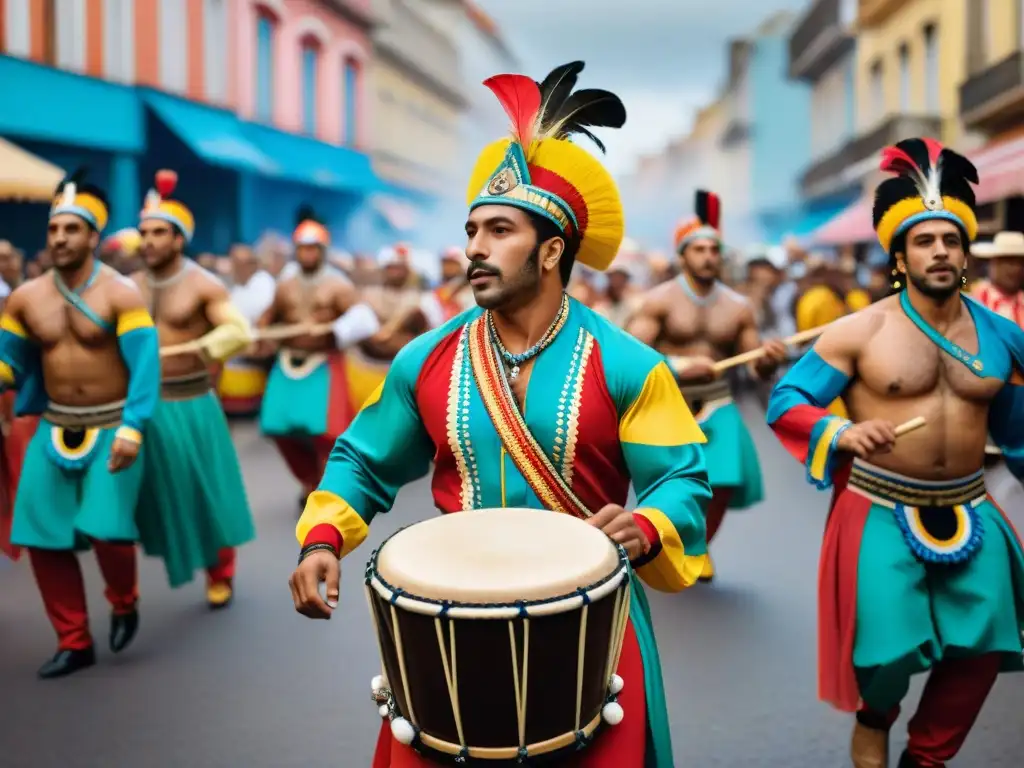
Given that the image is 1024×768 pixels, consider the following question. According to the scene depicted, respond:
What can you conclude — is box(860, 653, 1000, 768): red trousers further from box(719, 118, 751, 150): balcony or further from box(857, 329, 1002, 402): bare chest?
box(719, 118, 751, 150): balcony

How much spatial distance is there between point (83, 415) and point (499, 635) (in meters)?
3.68

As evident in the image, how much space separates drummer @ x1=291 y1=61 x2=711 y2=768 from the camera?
2.70m

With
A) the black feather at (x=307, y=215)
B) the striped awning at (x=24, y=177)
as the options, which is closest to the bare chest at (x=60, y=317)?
the black feather at (x=307, y=215)

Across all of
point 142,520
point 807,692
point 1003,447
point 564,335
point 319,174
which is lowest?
point 807,692

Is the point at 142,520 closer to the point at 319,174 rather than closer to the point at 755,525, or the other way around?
the point at 755,525

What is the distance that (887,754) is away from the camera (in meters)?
4.13

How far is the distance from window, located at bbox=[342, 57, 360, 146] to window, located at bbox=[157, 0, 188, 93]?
8.78 m

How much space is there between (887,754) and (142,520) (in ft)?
11.8

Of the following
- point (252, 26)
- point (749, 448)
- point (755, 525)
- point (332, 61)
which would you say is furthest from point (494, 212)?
point (332, 61)

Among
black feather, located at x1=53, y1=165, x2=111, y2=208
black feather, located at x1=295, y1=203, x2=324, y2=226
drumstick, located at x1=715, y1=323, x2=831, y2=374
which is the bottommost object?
drumstick, located at x1=715, y1=323, x2=831, y2=374

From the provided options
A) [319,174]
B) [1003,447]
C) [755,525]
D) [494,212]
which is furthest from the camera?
[319,174]

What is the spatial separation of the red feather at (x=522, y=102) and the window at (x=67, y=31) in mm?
14659

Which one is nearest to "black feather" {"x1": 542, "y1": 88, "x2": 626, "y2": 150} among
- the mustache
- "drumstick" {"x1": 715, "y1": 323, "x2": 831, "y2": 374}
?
the mustache

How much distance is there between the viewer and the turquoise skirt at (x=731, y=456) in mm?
6566
